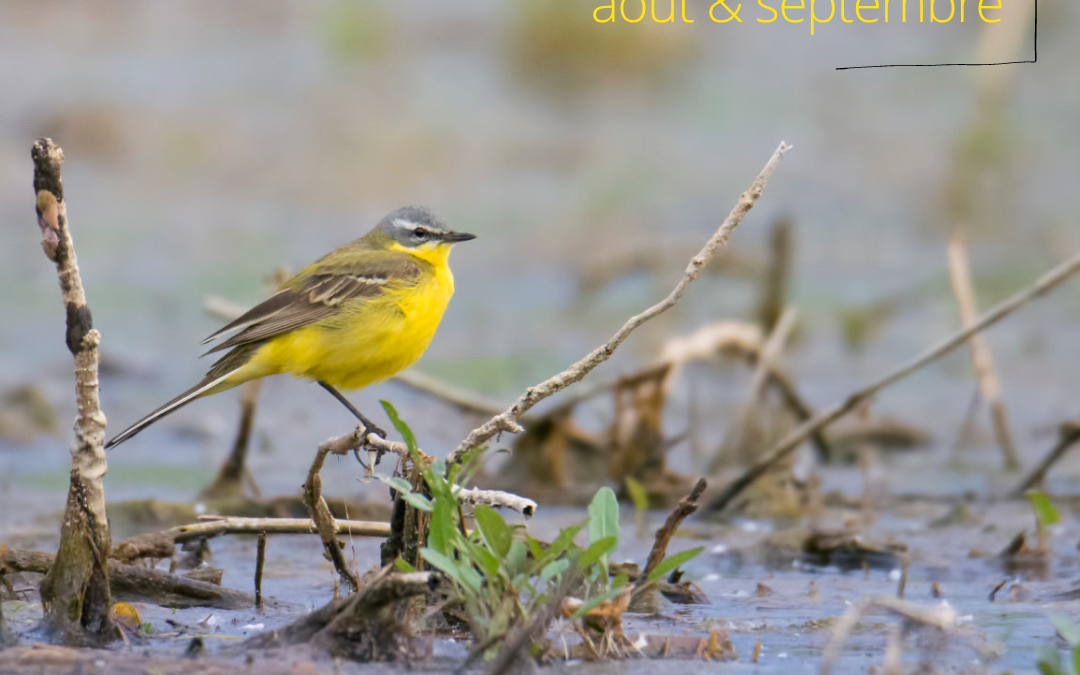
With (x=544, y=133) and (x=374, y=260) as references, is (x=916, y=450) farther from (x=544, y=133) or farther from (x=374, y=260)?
(x=544, y=133)

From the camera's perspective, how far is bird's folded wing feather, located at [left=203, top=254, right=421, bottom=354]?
6824mm

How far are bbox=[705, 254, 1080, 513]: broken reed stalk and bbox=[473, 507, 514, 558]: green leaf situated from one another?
3.41 m

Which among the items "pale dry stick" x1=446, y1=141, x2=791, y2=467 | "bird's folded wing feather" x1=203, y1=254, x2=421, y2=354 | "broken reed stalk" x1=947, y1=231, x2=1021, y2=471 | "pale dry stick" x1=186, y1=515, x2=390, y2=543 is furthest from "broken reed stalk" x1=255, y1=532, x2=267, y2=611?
"broken reed stalk" x1=947, y1=231, x2=1021, y2=471

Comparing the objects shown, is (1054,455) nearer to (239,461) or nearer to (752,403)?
(752,403)

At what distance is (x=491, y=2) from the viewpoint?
735 inches

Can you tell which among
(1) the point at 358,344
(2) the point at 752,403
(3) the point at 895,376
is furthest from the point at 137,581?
(2) the point at 752,403

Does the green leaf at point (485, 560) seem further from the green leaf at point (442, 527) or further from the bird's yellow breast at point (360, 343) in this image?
the bird's yellow breast at point (360, 343)

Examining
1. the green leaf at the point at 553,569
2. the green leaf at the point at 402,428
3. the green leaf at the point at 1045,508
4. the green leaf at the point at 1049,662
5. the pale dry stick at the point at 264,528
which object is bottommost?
the green leaf at the point at 1045,508

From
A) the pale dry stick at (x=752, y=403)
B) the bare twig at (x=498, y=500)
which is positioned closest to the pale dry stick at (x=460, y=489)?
the bare twig at (x=498, y=500)

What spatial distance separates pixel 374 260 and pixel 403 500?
Result: 3223 millimetres

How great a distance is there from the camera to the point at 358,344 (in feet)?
22.8

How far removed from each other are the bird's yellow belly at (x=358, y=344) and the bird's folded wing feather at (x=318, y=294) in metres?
0.07

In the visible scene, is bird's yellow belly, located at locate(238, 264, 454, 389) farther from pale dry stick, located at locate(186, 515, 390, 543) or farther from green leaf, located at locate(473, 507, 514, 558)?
green leaf, located at locate(473, 507, 514, 558)

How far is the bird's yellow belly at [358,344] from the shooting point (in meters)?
6.93
